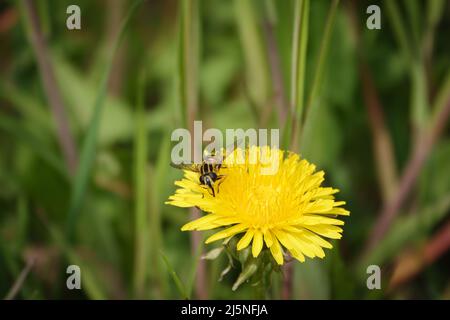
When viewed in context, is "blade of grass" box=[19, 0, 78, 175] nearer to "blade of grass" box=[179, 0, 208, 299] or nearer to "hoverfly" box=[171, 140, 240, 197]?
"blade of grass" box=[179, 0, 208, 299]

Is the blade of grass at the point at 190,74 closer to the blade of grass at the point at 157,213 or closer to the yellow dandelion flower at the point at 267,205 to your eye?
the blade of grass at the point at 157,213

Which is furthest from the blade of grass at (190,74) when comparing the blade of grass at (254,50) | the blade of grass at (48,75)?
the blade of grass at (48,75)

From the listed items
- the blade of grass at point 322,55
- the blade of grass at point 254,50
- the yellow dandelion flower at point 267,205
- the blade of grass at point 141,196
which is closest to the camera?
the yellow dandelion flower at point 267,205

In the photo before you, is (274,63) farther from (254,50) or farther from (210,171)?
(210,171)

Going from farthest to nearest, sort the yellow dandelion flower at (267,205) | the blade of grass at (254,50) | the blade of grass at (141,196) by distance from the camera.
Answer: the blade of grass at (254,50) → the blade of grass at (141,196) → the yellow dandelion flower at (267,205)

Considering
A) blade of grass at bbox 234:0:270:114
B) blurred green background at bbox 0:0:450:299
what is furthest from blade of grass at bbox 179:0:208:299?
blade of grass at bbox 234:0:270:114

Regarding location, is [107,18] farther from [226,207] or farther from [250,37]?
[226,207]
